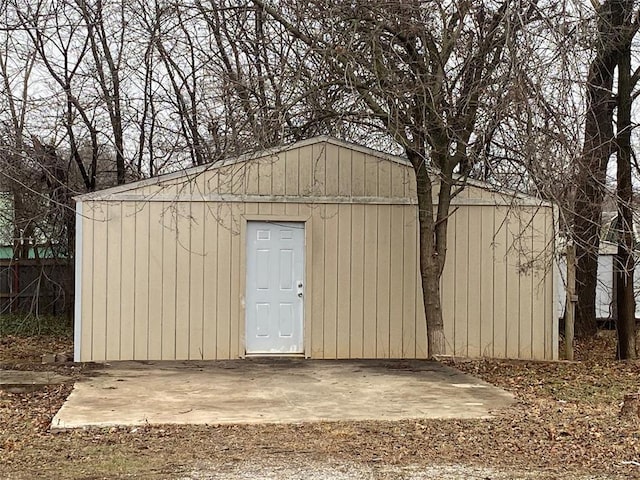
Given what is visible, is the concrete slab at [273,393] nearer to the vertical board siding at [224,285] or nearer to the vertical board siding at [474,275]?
the vertical board siding at [224,285]

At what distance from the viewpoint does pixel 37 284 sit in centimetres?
1438

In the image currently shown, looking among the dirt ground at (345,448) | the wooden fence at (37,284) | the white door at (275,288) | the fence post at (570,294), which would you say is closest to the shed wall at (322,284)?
the white door at (275,288)

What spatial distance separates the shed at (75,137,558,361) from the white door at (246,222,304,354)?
0.01m

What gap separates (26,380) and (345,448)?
179 inches

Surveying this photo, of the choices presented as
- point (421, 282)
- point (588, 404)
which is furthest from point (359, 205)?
point (588, 404)

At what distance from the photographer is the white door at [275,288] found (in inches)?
402

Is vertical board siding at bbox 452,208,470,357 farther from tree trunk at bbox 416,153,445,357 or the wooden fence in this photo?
the wooden fence

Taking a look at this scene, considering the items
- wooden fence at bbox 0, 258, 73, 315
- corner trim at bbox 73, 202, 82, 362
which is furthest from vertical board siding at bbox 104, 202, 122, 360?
wooden fence at bbox 0, 258, 73, 315

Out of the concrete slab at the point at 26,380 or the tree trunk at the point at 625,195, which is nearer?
the concrete slab at the point at 26,380

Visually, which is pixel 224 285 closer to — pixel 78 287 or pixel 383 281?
pixel 78 287

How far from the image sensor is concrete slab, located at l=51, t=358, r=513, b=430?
666cm

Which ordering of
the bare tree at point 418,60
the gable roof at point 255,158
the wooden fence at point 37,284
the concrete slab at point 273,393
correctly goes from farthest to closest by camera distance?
the wooden fence at point 37,284
the gable roof at point 255,158
the bare tree at point 418,60
the concrete slab at point 273,393

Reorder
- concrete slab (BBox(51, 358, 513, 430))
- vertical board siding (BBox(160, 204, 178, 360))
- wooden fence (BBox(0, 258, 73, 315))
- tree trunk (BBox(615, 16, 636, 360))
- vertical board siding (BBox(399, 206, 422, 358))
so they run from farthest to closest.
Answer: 1. wooden fence (BBox(0, 258, 73, 315))
2. tree trunk (BBox(615, 16, 636, 360))
3. vertical board siding (BBox(399, 206, 422, 358))
4. vertical board siding (BBox(160, 204, 178, 360))
5. concrete slab (BBox(51, 358, 513, 430))

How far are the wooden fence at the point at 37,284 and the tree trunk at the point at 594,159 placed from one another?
8.92m
